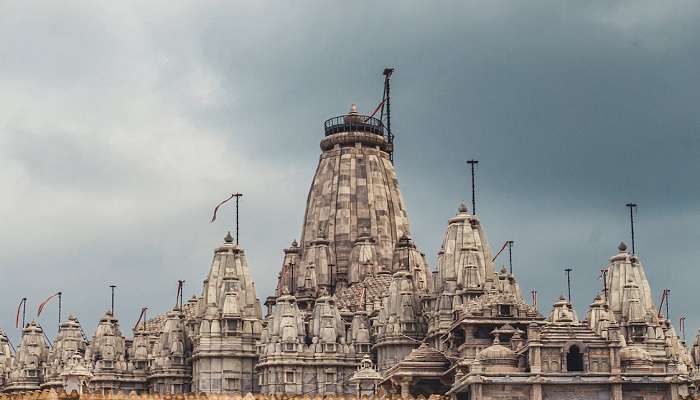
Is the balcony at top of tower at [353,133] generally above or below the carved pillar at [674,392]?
above

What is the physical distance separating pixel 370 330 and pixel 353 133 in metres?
28.6

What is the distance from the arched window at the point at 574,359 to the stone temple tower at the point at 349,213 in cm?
4519

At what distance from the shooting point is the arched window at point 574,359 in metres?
103

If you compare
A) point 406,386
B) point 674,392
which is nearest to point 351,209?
point 406,386

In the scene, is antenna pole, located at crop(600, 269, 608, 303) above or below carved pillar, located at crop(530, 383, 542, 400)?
above

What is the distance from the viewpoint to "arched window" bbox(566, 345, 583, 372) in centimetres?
10281

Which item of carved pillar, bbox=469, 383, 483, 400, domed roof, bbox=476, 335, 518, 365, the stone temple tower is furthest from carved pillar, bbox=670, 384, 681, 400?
the stone temple tower

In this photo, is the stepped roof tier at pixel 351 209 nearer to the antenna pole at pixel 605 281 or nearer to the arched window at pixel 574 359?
the antenna pole at pixel 605 281

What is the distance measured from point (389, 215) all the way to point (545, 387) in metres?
55.2

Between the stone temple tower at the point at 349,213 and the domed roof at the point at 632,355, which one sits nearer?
the domed roof at the point at 632,355

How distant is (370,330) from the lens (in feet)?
435

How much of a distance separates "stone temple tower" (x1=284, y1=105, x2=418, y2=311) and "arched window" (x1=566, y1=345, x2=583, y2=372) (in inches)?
1779

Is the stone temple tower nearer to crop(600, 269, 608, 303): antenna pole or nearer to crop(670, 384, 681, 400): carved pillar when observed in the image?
crop(600, 269, 608, 303): antenna pole

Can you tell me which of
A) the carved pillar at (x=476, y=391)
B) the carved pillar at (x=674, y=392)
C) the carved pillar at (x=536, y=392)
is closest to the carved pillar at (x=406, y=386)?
the carved pillar at (x=476, y=391)
